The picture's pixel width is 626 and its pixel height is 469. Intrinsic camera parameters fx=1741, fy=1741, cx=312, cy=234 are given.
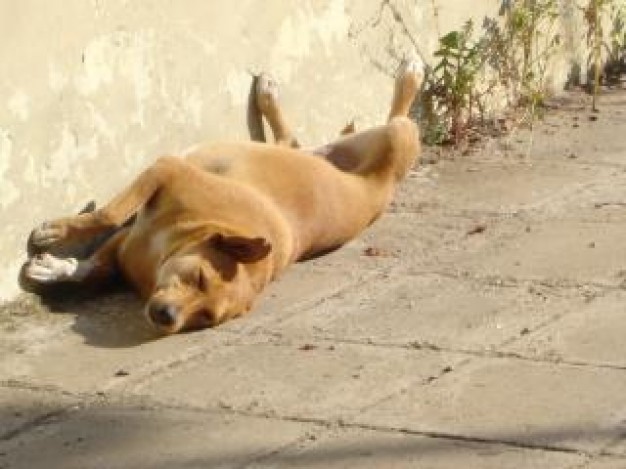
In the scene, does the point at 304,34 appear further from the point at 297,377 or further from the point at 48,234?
the point at 297,377

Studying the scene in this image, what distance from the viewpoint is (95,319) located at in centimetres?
700

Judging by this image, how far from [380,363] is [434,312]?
2.21 feet

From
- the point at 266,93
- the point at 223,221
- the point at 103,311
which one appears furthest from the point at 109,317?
the point at 266,93

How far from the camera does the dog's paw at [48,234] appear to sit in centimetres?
719

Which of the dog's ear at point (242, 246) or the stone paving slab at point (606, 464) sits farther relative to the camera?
the dog's ear at point (242, 246)

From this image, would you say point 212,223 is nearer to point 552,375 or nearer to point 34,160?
point 34,160

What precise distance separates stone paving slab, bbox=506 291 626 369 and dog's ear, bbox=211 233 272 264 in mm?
1089

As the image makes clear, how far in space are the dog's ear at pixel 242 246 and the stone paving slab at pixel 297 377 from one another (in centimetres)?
44

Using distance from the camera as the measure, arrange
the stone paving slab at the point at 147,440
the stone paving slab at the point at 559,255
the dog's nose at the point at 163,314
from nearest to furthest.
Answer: the stone paving slab at the point at 147,440, the dog's nose at the point at 163,314, the stone paving slab at the point at 559,255

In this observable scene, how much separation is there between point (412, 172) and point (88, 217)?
2.46 m

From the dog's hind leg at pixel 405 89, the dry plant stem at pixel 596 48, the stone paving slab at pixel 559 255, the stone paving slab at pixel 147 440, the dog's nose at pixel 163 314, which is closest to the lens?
the stone paving slab at pixel 147 440

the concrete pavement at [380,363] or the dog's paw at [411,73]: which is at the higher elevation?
the dog's paw at [411,73]

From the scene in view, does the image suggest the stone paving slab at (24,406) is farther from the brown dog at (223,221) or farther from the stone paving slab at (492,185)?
the stone paving slab at (492,185)

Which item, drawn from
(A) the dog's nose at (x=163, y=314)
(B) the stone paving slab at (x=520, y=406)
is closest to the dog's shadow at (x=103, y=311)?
(A) the dog's nose at (x=163, y=314)
